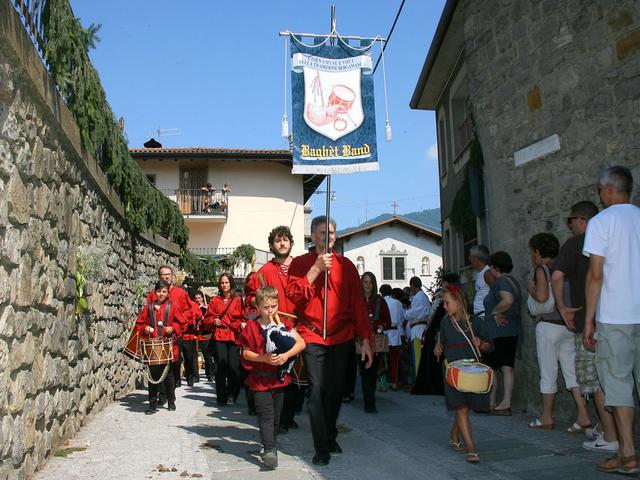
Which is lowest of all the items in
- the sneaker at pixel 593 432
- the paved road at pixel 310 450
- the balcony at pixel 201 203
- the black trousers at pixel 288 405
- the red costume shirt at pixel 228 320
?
the paved road at pixel 310 450

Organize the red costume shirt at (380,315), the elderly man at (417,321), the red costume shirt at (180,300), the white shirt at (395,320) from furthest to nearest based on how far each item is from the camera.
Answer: the white shirt at (395,320)
the elderly man at (417,321)
the red costume shirt at (380,315)
the red costume shirt at (180,300)

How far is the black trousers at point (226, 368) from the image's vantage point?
9477mm

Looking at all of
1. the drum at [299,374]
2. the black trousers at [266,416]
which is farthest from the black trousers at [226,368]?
the black trousers at [266,416]

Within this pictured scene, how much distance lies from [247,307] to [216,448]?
69.9 inches

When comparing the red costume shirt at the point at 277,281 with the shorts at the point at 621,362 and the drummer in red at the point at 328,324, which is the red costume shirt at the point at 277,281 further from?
the shorts at the point at 621,362

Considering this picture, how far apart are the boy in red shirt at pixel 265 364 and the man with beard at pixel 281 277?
0.67 meters

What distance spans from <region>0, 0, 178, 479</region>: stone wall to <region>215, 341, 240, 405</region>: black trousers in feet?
5.06

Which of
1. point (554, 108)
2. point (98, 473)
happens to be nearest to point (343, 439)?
point (98, 473)

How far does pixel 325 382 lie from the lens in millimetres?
5645

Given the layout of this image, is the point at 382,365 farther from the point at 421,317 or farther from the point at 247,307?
the point at 247,307

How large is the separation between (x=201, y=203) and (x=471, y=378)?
97.4ft

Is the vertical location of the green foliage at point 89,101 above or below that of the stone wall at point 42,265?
above

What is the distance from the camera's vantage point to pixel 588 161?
6.86 meters

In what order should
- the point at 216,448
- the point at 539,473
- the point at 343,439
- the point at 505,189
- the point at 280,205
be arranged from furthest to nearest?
the point at 280,205, the point at 505,189, the point at 343,439, the point at 216,448, the point at 539,473
